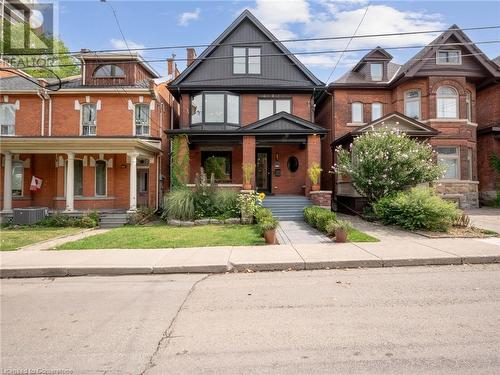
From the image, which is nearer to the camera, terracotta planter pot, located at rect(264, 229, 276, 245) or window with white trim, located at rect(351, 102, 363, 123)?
terracotta planter pot, located at rect(264, 229, 276, 245)

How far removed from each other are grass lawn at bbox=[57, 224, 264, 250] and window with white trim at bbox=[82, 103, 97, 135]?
9566 mm

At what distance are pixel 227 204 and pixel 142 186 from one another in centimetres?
719

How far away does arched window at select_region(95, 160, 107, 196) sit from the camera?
17.5 meters

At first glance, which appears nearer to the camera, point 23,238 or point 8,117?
point 23,238

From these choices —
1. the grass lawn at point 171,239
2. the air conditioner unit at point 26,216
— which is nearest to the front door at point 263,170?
the grass lawn at point 171,239

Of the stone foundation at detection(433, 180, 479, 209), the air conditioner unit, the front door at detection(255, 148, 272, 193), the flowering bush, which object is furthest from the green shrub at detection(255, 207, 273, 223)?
the stone foundation at detection(433, 180, 479, 209)

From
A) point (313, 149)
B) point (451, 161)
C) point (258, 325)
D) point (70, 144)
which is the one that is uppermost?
point (70, 144)

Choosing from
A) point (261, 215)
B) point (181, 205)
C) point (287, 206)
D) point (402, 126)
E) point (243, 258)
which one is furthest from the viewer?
point (402, 126)

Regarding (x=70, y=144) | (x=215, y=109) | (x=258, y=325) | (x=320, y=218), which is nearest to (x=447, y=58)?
(x=215, y=109)

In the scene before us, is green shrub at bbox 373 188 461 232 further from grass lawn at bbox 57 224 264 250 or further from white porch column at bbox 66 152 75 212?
white porch column at bbox 66 152 75 212

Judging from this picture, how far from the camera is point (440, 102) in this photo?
1884 cm

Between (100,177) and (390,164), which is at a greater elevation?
(390,164)

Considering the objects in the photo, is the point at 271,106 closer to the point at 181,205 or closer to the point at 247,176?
the point at 247,176

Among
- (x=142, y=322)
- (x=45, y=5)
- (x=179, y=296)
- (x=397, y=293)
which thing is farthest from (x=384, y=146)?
(x=45, y=5)
